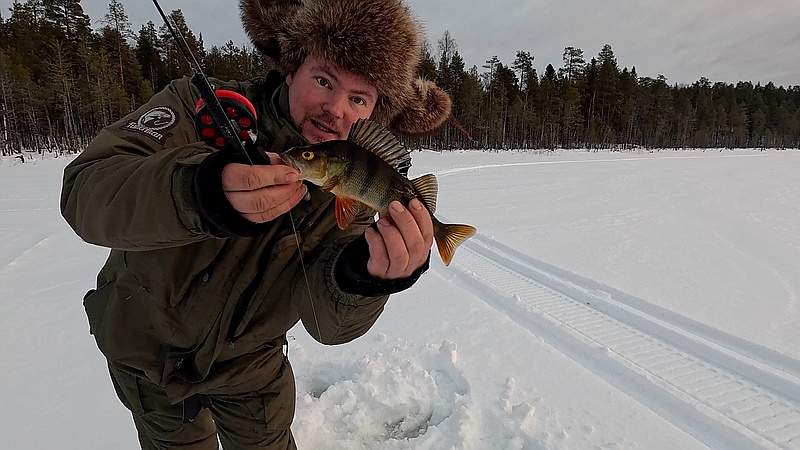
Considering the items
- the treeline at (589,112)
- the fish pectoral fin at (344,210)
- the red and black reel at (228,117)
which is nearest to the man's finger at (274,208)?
the red and black reel at (228,117)

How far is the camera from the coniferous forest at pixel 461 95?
27844 mm

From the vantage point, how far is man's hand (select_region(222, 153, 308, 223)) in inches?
43.1

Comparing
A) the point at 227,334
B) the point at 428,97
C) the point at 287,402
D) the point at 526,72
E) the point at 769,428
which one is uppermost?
the point at 526,72

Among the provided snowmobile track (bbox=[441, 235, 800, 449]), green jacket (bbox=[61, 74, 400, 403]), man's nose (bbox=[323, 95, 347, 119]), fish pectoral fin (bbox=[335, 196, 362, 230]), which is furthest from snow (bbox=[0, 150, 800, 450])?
man's nose (bbox=[323, 95, 347, 119])

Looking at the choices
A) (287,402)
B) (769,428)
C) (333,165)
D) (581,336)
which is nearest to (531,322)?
(581,336)

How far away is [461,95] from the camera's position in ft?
142

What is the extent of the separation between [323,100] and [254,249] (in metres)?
0.73

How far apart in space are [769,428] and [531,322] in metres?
1.99

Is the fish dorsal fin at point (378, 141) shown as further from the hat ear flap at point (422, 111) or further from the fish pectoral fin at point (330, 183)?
the hat ear flap at point (422, 111)

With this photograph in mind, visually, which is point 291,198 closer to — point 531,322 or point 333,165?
point 333,165

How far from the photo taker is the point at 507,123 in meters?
51.7

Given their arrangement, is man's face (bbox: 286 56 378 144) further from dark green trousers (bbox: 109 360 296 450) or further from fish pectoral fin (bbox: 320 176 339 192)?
dark green trousers (bbox: 109 360 296 450)

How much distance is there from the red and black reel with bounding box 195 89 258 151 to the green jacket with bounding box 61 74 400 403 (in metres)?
0.05

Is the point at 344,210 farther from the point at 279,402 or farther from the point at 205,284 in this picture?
the point at 279,402
